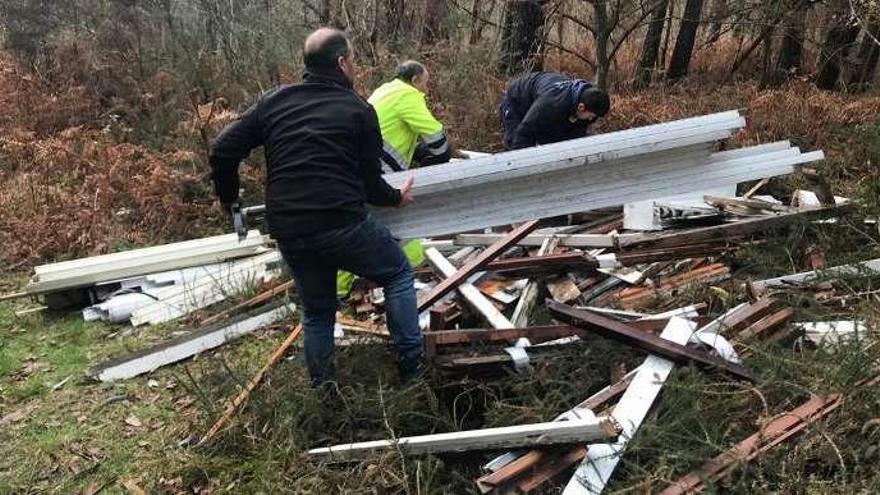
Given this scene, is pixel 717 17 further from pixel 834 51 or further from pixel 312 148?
pixel 312 148

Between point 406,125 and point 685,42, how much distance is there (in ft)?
21.4

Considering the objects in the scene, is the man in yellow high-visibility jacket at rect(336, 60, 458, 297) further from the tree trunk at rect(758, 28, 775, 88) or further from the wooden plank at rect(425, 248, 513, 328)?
the tree trunk at rect(758, 28, 775, 88)

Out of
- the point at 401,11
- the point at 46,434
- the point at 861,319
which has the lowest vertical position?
the point at 46,434

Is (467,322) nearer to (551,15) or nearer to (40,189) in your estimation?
(40,189)

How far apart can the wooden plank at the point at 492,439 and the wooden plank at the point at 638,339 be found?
0.60 meters

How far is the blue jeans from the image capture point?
355 centimetres

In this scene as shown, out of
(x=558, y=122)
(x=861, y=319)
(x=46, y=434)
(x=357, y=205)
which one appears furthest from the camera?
(x=558, y=122)

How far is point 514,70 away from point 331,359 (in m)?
6.72

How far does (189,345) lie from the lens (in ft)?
15.9

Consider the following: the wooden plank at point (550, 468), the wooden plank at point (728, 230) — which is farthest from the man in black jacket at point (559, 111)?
the wooden plank at point (550, 468)

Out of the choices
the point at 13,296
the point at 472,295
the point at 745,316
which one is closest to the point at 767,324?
the point at 745,316

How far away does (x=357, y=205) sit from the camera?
11.7 feet

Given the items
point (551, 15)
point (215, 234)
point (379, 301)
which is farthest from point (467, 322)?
point (551, 15)

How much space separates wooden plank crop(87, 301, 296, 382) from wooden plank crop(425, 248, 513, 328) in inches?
41.5
